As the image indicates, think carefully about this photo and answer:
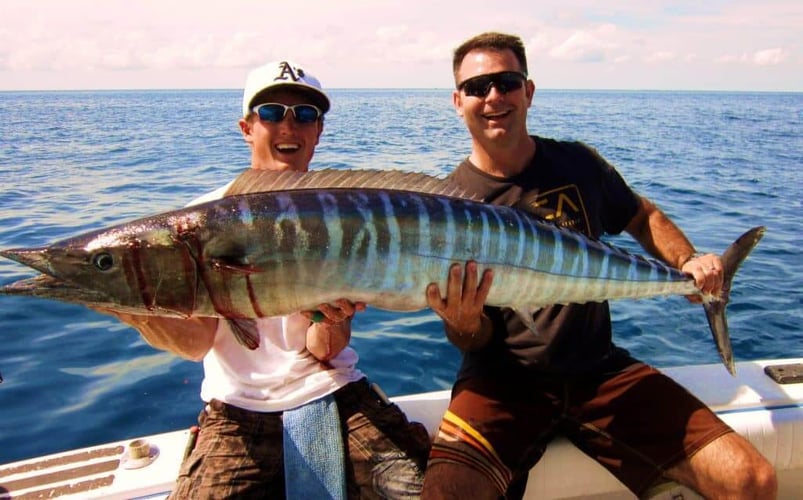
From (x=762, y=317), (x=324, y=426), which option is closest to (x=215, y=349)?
(x=324, y=426)

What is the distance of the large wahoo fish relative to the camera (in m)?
2.29

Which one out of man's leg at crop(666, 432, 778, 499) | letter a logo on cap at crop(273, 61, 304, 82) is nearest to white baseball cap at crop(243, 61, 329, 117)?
letter a logo on cap at crop(273, 61, 304, 82)

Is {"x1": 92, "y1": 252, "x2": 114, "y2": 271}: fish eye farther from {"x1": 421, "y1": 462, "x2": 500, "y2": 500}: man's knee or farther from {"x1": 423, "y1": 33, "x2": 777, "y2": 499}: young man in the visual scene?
{"x1": 421, "y1": 462, "x2": 500, "y2": 500}: man's knee

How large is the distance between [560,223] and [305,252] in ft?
6.00

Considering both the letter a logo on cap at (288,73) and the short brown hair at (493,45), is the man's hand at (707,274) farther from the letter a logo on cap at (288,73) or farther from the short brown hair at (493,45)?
the letter a logo on cap at (288,73)

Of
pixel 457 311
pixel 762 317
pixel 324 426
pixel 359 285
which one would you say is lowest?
pixel 762 317

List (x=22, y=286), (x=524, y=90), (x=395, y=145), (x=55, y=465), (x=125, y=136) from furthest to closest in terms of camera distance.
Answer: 1. (x=125, y=136)
2. (x=395, y=145)
3. (x=524, y=90)
4. (x=55, y=465)
5. (x=22, y=286)

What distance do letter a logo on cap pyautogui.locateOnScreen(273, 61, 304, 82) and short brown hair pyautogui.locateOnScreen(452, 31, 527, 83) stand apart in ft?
3.70

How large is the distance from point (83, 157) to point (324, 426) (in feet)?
69.3

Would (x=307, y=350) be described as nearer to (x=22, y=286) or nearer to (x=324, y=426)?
(x=324, y=426)

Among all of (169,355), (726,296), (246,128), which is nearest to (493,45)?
(246,128)

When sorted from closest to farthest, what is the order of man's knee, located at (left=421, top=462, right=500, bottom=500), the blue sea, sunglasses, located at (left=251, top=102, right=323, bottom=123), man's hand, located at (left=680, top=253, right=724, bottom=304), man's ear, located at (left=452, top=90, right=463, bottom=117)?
1. man's knee, located at (left=421, top=462, right=500, bottom=500)
2. man's hand, located at (left=680, top=253, right=724, bottom=304)
3. sunglasses, located at (left=251, top=102, right=323, bottom=123)
4. man's ear, located at (left=452, top=90, right=463, bottom=117)
5. the blue sea

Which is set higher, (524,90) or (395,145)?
(524,90)

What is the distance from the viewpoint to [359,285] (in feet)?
8.41
